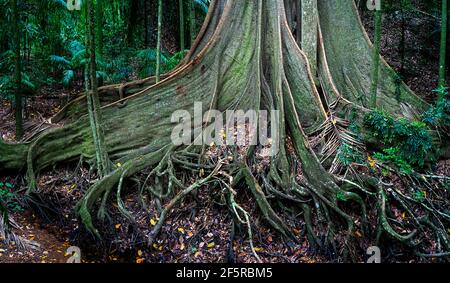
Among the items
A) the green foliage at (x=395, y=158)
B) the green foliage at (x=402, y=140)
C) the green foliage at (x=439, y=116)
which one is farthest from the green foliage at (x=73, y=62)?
the green foliage at (x=439, y=116)

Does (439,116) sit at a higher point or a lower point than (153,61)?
lower

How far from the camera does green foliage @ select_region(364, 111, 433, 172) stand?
236 inches

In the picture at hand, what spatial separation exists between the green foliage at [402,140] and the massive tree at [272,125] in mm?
393

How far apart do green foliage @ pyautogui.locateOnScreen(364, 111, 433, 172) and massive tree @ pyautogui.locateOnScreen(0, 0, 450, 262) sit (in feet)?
1.29

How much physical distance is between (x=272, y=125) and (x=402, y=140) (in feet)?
6.46

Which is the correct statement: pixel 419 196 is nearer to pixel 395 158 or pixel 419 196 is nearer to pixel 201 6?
pixel 395 158

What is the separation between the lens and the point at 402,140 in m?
6.09

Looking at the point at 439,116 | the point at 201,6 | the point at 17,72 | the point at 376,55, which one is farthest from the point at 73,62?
the point at 439,116

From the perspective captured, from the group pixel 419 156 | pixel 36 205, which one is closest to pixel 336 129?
pixel 419 156

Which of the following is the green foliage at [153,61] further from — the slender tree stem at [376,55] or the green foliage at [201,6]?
the slender tree stem at [376,55]

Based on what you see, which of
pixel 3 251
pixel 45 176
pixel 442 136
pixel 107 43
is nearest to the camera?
pixel 3 251

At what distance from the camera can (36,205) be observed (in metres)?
6.29

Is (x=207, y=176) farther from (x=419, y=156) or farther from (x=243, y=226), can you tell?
(x=419, y=156)

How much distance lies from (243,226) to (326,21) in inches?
179
